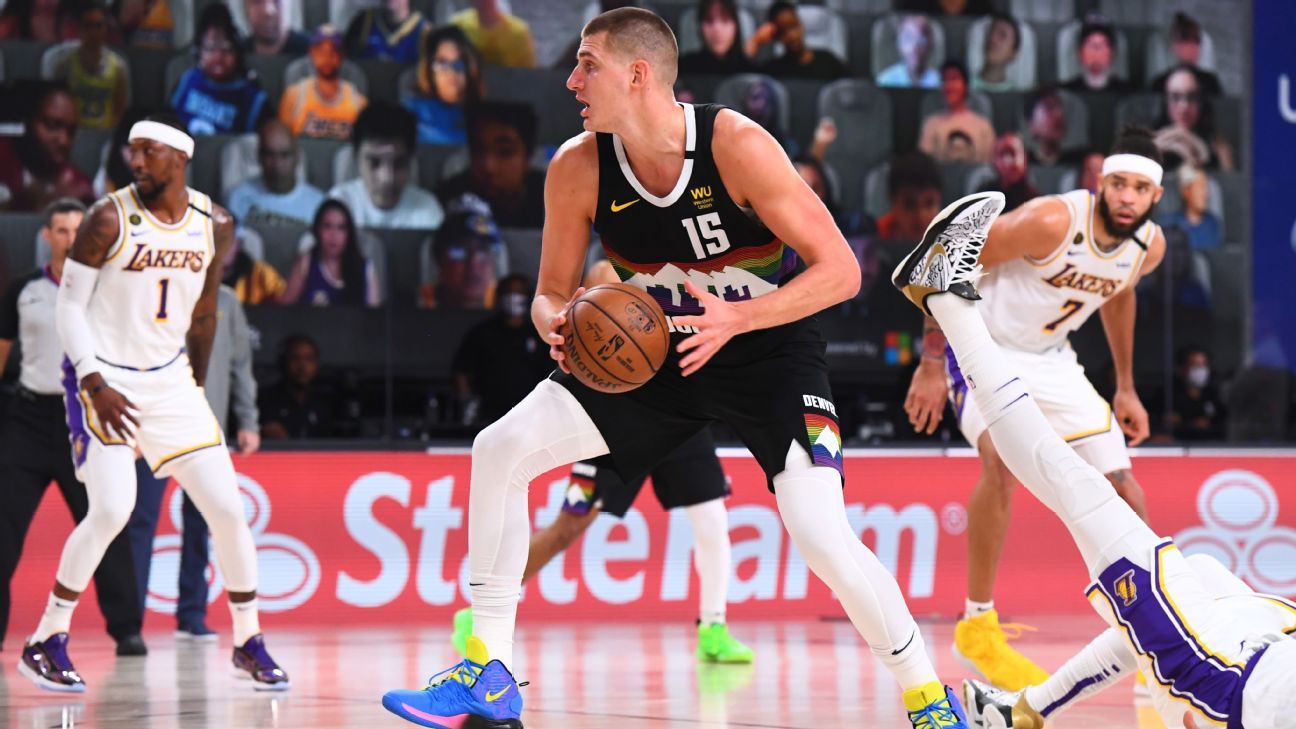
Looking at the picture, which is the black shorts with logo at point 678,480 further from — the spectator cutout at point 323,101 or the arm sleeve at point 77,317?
the spectator cutout at point 323,101

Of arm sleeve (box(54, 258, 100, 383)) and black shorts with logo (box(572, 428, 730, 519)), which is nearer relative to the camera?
arm sleeve (box(54, 258, 100, 383))

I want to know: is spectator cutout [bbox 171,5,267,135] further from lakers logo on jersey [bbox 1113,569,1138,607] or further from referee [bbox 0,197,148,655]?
lakers logo on jersey [bbox 1113,569,1138,607]

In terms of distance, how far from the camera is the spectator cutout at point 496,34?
40.4 feet

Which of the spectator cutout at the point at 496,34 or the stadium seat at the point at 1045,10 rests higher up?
the stadium seat at the point at 1045,10

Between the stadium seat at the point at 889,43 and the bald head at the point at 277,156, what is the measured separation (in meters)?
4.98

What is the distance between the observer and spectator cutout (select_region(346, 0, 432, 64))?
12172mm

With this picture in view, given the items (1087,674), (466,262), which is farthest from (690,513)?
(1087,674)

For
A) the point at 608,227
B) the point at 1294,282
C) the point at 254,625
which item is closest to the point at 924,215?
the point at 1294,282

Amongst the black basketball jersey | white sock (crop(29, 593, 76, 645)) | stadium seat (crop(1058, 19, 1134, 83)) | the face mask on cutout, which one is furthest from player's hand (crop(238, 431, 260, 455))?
stadium seat (crop(1058, 19, 1134, 83))

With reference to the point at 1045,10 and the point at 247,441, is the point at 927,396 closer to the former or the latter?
the point at 247,441

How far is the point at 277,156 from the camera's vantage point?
434 inches

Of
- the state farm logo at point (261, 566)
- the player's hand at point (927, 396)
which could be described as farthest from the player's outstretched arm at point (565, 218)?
the state farm logo at point (261, 566)

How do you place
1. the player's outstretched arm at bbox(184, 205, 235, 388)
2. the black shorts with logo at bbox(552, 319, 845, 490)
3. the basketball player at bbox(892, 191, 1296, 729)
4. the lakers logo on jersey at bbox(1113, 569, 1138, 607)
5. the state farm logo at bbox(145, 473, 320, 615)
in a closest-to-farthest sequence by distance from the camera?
1. the basketball player at bbox(892, 191, 1296, 729)
2. the lakers logo on jersey at bbox(1113, 569, 1138, 607)
3. the black shorts with logo at bbox(552, 319, 845, 490)
4. the player's outstretched arm at bbox(184, 205, 235, 388)
5. the state farm logo at bbox(145, 473, 320, 615)

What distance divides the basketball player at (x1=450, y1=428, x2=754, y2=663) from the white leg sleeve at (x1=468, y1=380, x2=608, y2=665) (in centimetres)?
296
